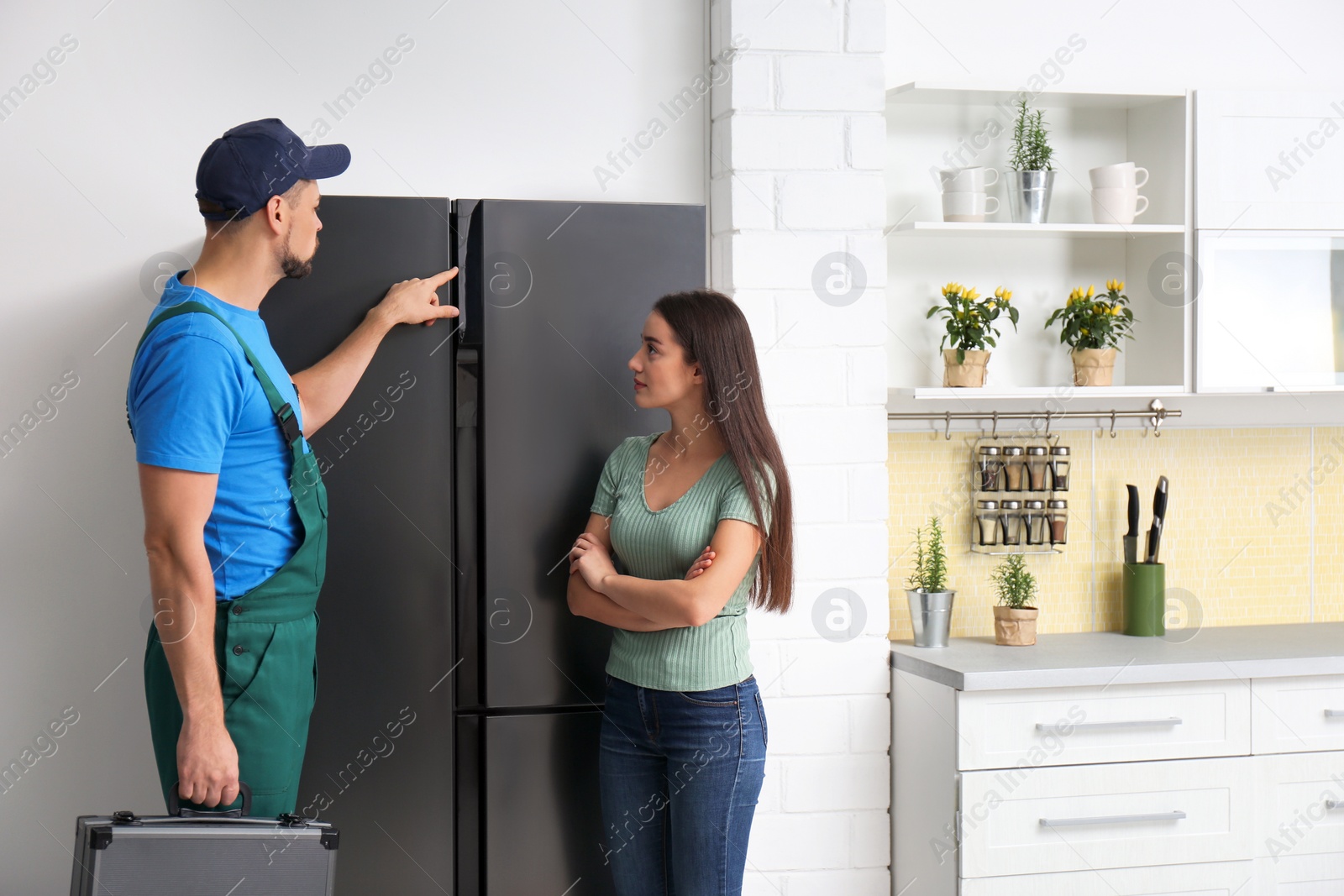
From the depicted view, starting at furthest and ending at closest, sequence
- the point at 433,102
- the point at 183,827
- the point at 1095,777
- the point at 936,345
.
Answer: the point at 936,345 < the point at 433,102 < the point at 1095,777 < the point at 183,827

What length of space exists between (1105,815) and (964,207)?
4.32ft

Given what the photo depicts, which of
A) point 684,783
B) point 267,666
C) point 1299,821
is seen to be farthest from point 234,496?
point 1299,821

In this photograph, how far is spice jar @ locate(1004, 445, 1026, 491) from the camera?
2525mm

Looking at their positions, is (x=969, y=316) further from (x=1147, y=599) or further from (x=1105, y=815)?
(x=1105, y=815)

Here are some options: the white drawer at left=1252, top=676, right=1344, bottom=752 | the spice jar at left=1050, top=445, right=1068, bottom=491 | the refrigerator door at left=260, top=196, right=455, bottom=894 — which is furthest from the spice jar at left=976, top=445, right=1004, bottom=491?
the refrigerator door at left=260, top=196, right=455, bottom=894

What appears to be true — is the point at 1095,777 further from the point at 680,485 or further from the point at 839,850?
the point at 680,485

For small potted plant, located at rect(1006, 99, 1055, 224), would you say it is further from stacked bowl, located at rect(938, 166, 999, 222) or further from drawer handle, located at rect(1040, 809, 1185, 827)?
drawer handle, located at rect(1040, 809, 1185, 827)

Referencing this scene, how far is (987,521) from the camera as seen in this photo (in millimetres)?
2541

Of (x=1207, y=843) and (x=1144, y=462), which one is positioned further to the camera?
(x=1144, y=462)

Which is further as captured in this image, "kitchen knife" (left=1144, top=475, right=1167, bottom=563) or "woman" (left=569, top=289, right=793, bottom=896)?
"kitchen knife" (left=1144, top=475, right=1167, bottom=563)

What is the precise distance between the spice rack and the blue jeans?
1059mm

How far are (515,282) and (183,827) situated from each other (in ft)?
3.15

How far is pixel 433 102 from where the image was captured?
2268 mm

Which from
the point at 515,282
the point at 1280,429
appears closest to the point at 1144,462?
the point at 1280,429
